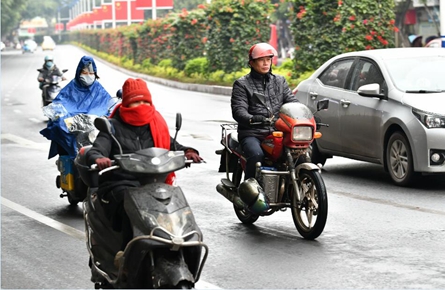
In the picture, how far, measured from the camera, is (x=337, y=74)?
13781 millimetres

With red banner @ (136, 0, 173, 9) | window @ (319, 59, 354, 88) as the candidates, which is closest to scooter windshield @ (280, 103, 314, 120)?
window @ (319, 59, 354, 88)

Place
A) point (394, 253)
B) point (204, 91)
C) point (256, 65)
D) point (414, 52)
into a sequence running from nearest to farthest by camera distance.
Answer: point (394, 253)
point (256, 65)
point (414, 52)
point (204, 91)

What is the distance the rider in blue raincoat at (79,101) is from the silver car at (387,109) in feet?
10.0

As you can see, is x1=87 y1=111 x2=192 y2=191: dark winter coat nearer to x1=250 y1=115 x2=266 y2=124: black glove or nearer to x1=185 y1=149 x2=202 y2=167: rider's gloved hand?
x1=185 y1=149 x2=202 y2=167: rider's gloved hand

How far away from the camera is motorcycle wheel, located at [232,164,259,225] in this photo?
33.2 feet

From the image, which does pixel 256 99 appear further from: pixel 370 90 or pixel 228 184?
pixel 370 90

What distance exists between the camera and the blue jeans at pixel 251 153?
9586mm

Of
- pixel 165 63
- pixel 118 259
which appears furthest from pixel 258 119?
pixel 165 63

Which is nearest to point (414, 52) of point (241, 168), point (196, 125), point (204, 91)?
point (241, 168)

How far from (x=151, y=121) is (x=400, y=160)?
5.96 m

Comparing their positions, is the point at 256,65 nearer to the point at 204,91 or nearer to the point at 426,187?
the point at 426,187

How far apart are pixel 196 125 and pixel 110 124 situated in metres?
15.2

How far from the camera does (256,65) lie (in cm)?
986

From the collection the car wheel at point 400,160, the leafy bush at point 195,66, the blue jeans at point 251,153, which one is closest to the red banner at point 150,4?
the leafy bush at point 195,66
